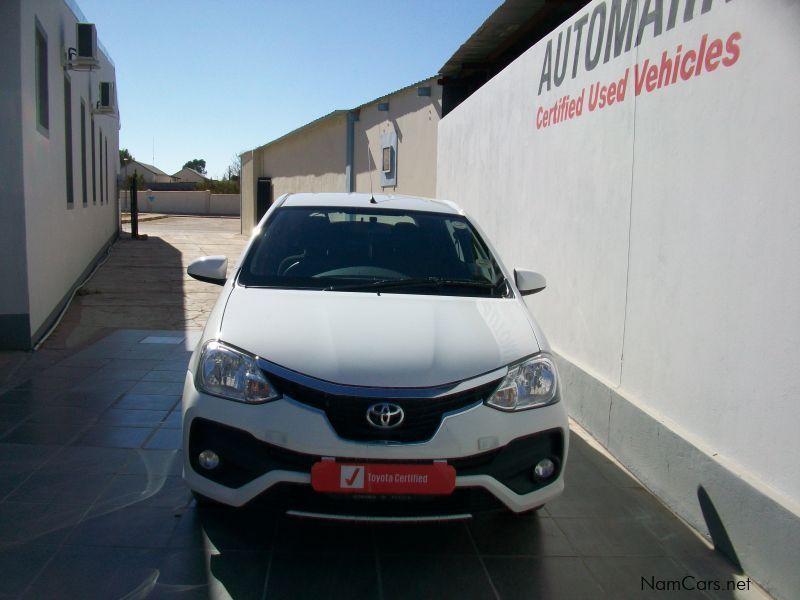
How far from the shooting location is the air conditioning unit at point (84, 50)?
387 inches

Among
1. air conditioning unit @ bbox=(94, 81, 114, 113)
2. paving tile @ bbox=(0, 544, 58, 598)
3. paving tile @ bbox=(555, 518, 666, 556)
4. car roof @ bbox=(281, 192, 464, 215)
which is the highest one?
air conditioning unit @ bbox=(94, 81, 114, 113)

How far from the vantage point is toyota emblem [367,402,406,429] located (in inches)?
122

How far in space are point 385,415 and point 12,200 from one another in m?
5.54

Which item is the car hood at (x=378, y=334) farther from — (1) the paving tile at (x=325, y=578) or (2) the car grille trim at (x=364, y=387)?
(1) the paving tile at (x=325, y=578)

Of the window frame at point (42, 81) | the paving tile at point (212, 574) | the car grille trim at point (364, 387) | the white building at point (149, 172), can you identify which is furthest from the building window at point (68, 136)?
the white building at point (149, 172)

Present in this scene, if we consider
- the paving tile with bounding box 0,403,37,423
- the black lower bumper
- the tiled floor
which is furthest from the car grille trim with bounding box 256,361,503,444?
the paving tile with bounding box 0,403,37,423

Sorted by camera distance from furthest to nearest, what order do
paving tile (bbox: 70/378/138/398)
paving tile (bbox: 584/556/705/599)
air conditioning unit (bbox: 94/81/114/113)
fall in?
1. air conditioning unit (bbox: 94/81/114/113)
2. paving tile (bbox: 70/378/138/398)
3. paving tile (bbox: 584/556/705/599)

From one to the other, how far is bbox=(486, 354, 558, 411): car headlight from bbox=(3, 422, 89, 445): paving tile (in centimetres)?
311

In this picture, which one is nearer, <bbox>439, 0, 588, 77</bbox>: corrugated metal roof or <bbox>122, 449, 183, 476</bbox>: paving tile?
<bbox>122, 449, 183, 476</bbox>: paving tile

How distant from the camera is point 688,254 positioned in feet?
13.4

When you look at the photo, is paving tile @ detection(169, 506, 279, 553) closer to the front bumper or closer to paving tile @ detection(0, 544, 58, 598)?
the front bumper

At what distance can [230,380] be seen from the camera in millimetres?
3273

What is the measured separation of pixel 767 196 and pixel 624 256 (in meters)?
Result: 1.58

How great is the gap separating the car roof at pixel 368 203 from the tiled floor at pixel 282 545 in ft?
6.14
